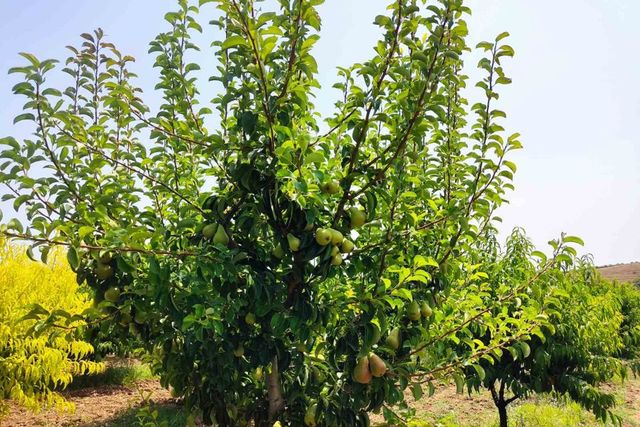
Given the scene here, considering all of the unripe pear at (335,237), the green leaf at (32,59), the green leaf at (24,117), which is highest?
the green leaf at (32,59)

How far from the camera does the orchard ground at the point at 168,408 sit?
809 centimetres

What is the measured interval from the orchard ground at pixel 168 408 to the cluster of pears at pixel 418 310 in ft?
15.0

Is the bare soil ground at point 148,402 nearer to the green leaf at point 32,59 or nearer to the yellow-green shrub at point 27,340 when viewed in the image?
the yellow-green shrub at point 27,340

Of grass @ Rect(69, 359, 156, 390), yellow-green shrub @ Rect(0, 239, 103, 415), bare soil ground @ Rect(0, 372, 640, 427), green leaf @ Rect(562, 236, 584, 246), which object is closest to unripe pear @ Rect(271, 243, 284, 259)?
green leaf @ Rect(562, 236, 584, 246)

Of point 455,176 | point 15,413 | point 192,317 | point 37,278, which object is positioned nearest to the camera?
point 192,317

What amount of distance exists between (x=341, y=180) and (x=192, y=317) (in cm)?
88

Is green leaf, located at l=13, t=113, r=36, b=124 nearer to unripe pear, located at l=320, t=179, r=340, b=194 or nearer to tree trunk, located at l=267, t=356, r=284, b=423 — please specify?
unripe pear, located at l=320, t=179, r=340, b=194

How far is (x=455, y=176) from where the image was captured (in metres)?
2.81

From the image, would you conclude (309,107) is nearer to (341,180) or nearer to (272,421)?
(341,180)

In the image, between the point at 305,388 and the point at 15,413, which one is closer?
the point at 305,388

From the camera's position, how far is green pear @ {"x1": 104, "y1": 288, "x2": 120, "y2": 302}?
222 cm

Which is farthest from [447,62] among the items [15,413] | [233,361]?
[15,413]

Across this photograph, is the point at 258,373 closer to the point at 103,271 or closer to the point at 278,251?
the point at 278,251

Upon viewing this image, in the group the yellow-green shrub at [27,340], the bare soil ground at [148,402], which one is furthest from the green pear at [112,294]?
the bare soil ground at [148,402]
